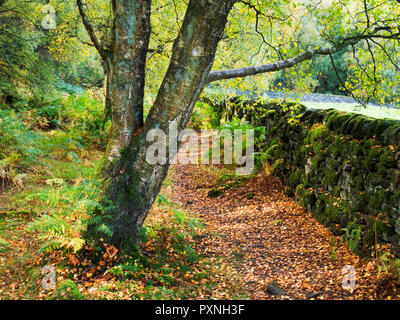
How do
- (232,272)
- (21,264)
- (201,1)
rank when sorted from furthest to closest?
(232,272), (21,264), (201,1)

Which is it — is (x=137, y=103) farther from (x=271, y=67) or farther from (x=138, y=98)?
(x=271, y=67)

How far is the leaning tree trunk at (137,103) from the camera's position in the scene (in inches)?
152

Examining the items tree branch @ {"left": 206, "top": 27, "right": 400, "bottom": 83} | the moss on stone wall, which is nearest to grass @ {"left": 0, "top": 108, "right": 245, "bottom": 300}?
the moss on stone wall

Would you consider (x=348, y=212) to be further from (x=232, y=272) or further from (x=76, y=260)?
A: (x=76, y=260)

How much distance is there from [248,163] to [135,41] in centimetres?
593

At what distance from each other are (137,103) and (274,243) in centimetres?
346

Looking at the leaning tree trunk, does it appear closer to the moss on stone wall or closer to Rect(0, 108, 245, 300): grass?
Rect(0, 108, 245, 300): grass

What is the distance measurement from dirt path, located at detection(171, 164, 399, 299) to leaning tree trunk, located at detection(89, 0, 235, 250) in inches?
68.9

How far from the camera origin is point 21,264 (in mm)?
4039

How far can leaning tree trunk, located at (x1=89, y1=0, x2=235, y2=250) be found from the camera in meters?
3.87

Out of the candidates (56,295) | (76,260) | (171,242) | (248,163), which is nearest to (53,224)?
(76,260)

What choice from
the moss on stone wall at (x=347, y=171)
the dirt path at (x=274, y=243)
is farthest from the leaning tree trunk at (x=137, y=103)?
the moss on stone wall at (x=347, y=171)

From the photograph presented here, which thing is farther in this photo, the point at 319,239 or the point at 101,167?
the point at 319,239

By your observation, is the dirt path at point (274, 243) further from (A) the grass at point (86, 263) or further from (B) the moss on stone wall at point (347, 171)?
(A) the grass at point (86, 263)
